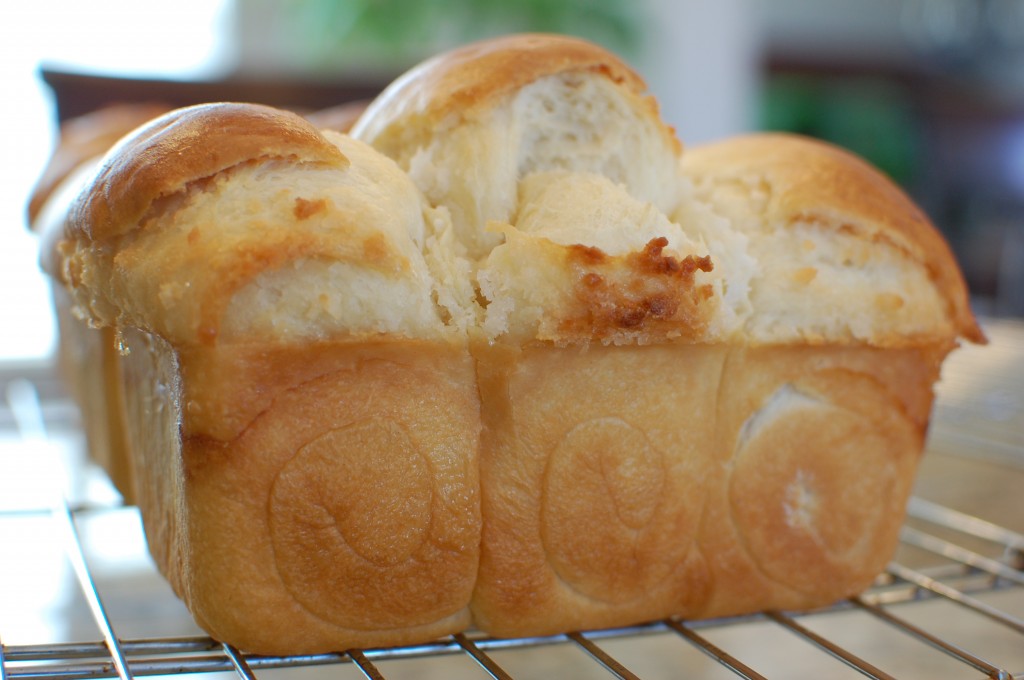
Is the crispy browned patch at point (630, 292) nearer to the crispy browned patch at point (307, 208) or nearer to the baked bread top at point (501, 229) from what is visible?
the baked bread top at point (501, 229)

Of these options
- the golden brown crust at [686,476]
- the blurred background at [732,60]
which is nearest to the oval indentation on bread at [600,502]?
the golden brown crust at [686,476]

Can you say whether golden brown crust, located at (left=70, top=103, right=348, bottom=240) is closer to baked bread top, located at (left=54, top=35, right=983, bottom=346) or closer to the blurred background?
baked bread top, located at (left=54, top=35, right=983, bottom=346)

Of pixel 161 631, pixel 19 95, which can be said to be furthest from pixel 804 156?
pixel 19 95

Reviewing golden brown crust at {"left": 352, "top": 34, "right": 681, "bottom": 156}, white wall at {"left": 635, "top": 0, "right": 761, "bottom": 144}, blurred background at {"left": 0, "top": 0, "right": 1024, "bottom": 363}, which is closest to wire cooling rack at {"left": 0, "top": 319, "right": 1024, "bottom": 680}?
golden brown crust at {"left": 352, "top": 34, "right": 681, "bottom": 156}

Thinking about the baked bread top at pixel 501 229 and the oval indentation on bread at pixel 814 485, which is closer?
the baked bread top at pixel 501 229

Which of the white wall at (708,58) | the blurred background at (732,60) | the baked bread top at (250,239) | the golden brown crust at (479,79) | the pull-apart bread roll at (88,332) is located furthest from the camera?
the white wall at (708,58)

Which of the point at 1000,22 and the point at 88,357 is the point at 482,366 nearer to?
the point at 88,357
